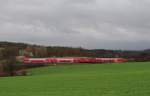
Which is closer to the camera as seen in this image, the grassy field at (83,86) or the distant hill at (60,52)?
the grassy field at (83,86)

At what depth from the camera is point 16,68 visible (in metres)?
90.2

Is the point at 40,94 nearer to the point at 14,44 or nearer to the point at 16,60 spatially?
the point at 16,60

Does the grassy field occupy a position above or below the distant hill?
below

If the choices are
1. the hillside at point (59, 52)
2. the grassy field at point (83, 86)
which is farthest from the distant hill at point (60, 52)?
the grassy field at point (83, 86)

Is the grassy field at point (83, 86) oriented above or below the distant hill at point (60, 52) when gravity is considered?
below

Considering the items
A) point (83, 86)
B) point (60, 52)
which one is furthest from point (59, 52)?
point (83, 86)

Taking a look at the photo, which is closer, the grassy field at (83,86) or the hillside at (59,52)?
the grassy field at (83,86)

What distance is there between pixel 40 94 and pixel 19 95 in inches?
49.7

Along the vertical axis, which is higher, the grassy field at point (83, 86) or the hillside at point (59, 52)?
the hillside at point (59, 52)

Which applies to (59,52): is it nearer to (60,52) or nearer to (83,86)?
(60,52)

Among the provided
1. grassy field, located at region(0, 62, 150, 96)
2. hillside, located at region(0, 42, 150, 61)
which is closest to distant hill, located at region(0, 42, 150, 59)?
hillside, located at region(0, 42, 150, 61)

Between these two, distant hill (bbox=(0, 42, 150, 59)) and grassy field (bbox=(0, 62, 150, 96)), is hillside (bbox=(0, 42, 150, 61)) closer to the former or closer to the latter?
distant hill (bbox=(0, 42, 150, 59))

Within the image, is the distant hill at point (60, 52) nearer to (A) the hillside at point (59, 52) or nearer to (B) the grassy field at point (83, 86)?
(A) the hillside at point (59, 52)

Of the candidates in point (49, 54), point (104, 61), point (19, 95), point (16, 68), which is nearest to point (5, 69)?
point (16, 68)
